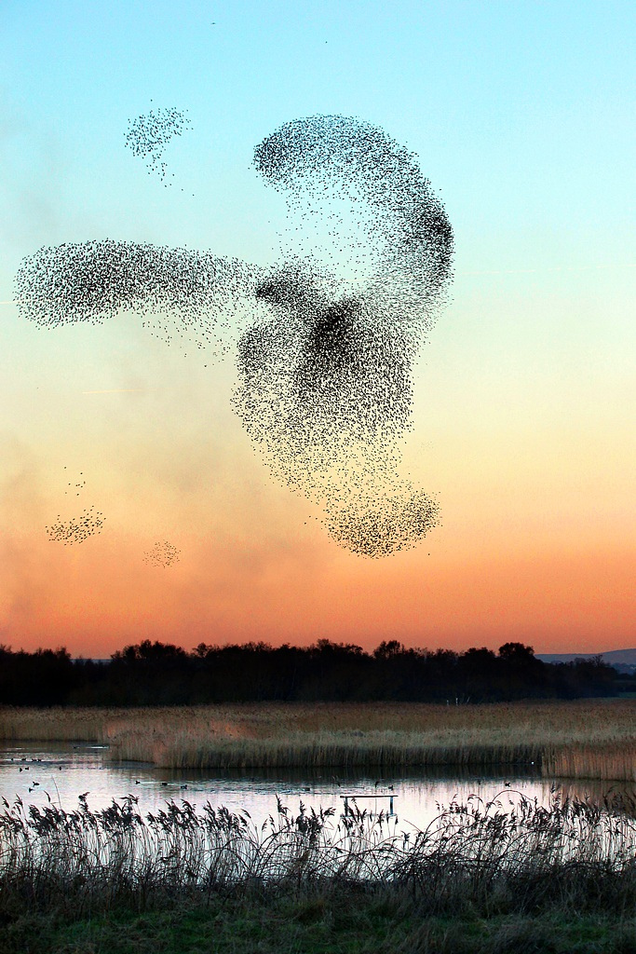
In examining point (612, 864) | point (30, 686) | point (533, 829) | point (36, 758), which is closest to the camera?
point (612, 864)

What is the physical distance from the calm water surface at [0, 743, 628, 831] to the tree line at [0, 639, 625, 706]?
153 feet

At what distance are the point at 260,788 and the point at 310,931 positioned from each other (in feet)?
67.3

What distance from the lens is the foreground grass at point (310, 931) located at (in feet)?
30.3

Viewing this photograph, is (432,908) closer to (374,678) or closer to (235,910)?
(235,910)

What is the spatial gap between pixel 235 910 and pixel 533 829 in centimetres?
402

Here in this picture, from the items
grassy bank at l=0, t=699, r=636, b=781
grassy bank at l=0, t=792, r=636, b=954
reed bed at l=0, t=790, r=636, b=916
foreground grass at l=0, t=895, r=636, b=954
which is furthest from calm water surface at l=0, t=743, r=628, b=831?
foreground grass at l=0, t=895, r=636, b=954

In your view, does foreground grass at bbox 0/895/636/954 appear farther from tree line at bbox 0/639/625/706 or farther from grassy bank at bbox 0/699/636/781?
tree line at bbox 0/639/625/706

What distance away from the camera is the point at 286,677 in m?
96.8

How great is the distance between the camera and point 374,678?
93.0 meters

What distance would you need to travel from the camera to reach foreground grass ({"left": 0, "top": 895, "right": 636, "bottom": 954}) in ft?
30.3

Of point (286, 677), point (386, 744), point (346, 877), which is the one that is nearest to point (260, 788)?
point (386, 744)

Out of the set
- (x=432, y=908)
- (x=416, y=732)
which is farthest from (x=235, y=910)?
(x=416, y=732)

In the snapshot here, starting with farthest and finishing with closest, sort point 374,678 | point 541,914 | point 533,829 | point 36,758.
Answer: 1. point 374,678
2. point 36,758
3. point 533,829
4. point 541,914

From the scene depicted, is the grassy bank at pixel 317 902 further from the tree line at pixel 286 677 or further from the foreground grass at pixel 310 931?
the tree line at pixel 286 677
